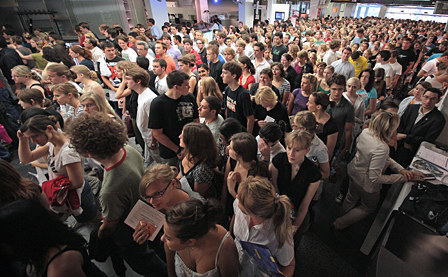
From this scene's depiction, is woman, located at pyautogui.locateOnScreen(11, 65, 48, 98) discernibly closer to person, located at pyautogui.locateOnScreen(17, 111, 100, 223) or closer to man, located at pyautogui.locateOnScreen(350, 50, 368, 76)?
person, located at pyautogui.locateOnScreen(17, 111, 100, 223)

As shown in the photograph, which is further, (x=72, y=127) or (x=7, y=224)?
(x=72, y=127)

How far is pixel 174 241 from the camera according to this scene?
1155mm

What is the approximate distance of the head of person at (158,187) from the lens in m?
1.47

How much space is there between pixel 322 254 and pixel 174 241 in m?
1.89

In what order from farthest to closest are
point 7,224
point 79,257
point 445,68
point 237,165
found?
point 445,68 < point 237,165 < point 79,257 < point 7,224

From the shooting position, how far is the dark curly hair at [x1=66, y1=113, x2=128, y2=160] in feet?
4.92

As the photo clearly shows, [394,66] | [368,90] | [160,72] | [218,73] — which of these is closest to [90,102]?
[160,72]

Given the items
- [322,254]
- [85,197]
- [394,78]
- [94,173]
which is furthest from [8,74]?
[394,78]

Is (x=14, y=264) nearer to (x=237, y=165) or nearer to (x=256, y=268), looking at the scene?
(x=256, y=268)

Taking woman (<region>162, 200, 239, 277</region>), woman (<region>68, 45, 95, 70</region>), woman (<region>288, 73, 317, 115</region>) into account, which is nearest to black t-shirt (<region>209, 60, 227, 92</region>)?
woman (<region>288, 73, 317, 115</region>)

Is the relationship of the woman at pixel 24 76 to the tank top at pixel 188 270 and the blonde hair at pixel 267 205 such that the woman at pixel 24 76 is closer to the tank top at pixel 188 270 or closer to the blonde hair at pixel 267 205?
the tank top at pixel 188 270

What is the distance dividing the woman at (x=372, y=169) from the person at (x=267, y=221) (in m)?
1.31

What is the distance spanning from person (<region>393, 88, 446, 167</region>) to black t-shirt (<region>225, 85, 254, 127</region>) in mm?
2013

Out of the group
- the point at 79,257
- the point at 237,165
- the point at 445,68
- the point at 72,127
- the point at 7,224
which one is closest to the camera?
the point at 7,224
